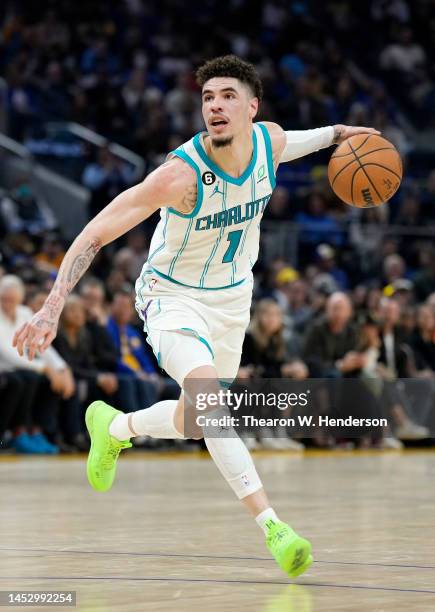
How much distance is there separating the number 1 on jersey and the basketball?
980 millimetres

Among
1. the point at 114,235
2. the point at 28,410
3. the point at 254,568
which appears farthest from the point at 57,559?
the point at 28,410

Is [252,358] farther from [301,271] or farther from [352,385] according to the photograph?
[301,271]

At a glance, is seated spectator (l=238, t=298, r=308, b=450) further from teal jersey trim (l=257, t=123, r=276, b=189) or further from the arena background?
teal jersey trim (l=257, t=123, r=276, b=189)

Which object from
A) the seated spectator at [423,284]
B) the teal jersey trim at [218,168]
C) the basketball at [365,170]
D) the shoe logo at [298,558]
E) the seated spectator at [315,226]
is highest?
the seated spectator at [315,226]

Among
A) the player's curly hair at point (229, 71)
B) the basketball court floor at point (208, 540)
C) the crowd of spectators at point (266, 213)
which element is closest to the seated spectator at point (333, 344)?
the crowd of spectators at point (266, 213)

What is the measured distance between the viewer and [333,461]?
1364cm

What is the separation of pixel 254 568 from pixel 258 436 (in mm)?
9097

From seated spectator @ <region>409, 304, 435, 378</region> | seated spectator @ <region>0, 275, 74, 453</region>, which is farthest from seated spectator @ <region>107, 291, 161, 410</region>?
seated spectator @ <region>409, 304, 435, 378</region>

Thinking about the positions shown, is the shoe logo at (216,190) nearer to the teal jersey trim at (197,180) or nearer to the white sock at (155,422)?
the teal jersey trim at (197,180)

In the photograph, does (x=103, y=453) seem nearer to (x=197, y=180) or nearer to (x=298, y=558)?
(x=197, y=180)

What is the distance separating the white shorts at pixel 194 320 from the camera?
19.5ft

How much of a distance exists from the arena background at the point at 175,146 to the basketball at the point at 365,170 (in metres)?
5.39

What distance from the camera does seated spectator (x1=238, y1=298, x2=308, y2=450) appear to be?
579 inches

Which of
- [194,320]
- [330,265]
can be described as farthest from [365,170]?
[330,265]
